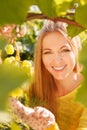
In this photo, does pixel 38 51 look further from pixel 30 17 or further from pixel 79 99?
pixel 79 99

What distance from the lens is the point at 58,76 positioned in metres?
1.68

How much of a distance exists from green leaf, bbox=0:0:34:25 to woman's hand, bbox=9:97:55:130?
0.91m

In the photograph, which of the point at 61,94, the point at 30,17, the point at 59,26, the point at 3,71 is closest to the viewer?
the point at 3,71

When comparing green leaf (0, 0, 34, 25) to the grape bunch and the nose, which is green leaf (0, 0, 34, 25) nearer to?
the grape bunch

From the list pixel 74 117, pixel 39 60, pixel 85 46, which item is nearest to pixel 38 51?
pixel 39 60

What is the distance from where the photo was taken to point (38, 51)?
1.75 meters

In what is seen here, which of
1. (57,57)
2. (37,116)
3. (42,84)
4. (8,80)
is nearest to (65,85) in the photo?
(42,84)

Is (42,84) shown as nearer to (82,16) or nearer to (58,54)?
(58,54)

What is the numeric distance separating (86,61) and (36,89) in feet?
5.49

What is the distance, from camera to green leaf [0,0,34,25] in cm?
25

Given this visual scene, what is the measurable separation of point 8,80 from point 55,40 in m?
1.49

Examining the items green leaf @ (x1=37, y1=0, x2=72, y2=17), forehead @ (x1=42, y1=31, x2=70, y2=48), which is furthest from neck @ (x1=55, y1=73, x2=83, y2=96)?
green leaf @ (x1=37, y1=0, x2=72, y2=17)

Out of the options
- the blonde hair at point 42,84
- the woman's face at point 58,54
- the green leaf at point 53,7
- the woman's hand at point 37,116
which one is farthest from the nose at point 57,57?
the green leaf at point 53,7

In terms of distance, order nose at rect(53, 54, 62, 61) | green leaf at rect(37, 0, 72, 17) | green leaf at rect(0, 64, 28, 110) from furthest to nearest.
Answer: nose at rect(53, 54, 62, 61) → green leaf at rect(37, 0, 72, 17) → green leaf at rect(0, 64, 28, 110)
